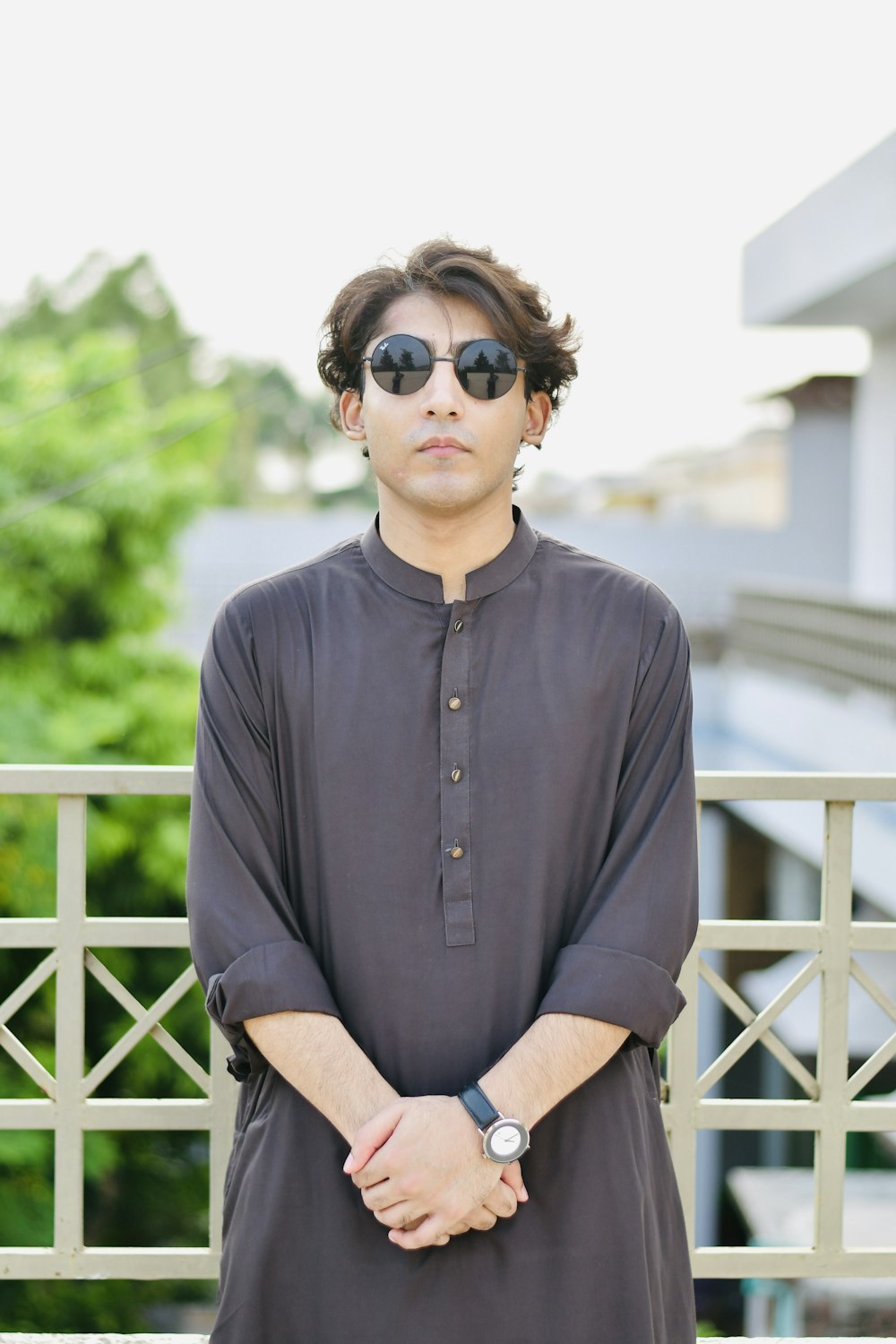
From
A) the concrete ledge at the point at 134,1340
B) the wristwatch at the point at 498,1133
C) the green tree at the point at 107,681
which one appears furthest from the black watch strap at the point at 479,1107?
the green tree at the point at 107,681

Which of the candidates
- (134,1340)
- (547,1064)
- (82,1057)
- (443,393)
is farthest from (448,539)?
(134,1340)

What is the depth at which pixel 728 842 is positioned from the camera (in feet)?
38.4

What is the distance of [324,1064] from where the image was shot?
1333mm

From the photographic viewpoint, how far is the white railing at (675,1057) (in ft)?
6.14

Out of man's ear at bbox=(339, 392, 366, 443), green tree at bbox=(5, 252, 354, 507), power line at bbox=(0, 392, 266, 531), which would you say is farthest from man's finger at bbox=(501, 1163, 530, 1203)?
green tree at bbox=(5, 252, 354, 507)

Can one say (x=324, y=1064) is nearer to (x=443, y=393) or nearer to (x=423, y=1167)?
(x=423, y=1167)

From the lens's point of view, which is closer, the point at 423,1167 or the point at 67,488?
the point at 423,1167

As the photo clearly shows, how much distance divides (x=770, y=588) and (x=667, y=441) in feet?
47.4

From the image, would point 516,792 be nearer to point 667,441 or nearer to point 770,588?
point 770,588

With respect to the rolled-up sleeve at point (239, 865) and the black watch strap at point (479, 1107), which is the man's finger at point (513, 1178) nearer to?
the black watch strap at point (479, 1107)

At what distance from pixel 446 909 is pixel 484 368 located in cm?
57

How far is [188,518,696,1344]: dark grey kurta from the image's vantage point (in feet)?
4.42

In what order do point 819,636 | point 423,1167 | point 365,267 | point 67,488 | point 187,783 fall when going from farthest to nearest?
1. point 819,636
2. point 67,488
3. point 187,783
4. point 365,267
5. point 423,1167

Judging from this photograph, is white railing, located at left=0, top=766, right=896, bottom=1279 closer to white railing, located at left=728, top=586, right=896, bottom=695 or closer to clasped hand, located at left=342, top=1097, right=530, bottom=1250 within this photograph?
clasped hand, located at left=342, top=1097, right=530, bottom=1250
